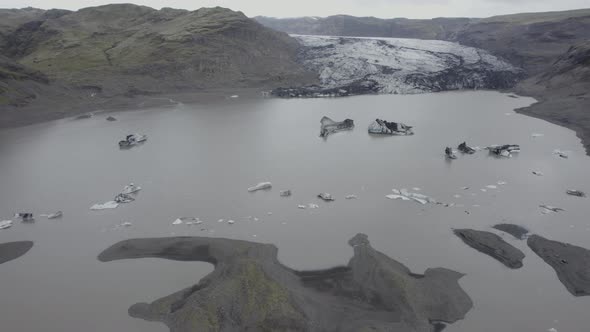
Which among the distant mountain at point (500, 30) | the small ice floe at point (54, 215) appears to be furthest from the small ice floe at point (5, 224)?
the distant mountain at point (500, 30)

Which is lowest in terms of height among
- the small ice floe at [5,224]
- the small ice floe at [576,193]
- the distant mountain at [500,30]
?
the small ice floe at [5,224]

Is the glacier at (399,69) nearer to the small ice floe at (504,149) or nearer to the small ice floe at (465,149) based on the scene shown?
the small ice floe at (465,149)

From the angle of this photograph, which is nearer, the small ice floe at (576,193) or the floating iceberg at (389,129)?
the small ice floe at (576,193)

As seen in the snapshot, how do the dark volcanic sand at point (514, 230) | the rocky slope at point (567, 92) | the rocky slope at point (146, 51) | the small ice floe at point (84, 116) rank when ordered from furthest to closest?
the rocky slope at point (146, 51), the small ice floe at point (84, 116), the rocky slope at point (567, 92), the dark volcanic sand at point (514, 230)

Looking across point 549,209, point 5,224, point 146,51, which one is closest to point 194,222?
point 5,224

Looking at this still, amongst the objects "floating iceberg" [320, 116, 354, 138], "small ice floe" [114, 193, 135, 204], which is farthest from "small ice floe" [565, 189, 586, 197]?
"small ice floe" [114, 193, 135, 204]

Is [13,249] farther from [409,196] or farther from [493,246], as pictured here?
[493,246]
